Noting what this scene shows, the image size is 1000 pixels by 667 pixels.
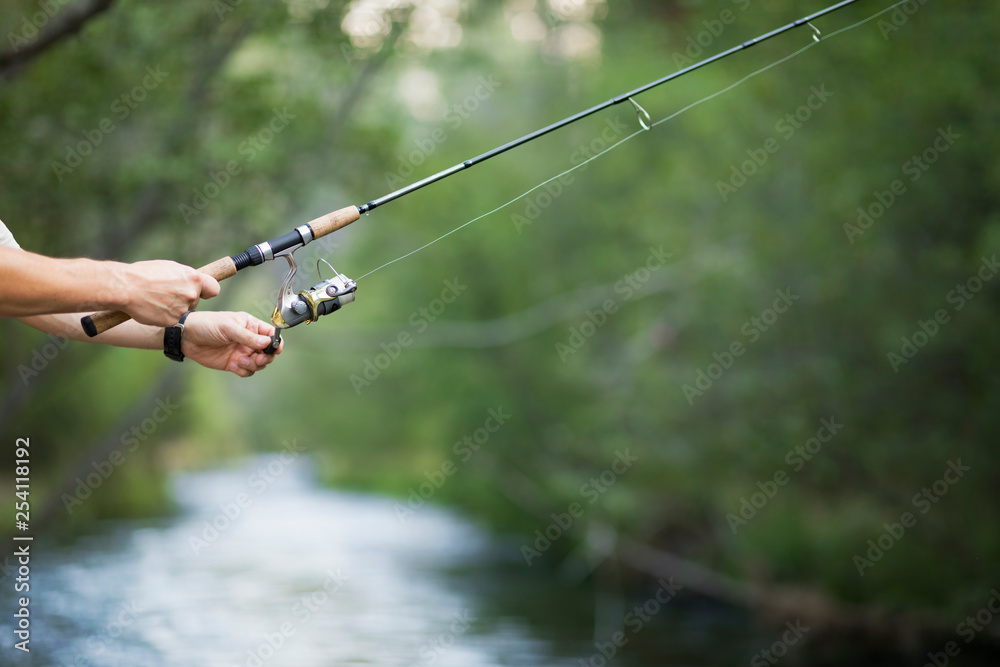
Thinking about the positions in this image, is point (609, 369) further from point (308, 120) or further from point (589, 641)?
point (308, 120)

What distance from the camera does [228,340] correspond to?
332cm

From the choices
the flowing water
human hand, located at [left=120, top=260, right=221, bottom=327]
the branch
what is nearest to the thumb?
human hand, located at [left=120, top=260, right=221, bottom=327]

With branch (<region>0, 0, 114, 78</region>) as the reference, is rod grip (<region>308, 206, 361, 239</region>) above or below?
below

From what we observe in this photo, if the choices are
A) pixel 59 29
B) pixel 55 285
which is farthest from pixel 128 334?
pixel 59 29

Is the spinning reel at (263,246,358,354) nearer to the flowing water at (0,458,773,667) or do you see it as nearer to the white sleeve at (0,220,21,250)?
the white sleeve at (0,220,21,250)

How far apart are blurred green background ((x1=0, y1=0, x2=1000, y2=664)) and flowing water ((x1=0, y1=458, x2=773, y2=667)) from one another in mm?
1126

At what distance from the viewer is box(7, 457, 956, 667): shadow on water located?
11.1 meters

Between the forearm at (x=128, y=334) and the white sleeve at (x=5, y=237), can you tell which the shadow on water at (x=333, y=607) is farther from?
the white sleeve at (x=5, y=237)

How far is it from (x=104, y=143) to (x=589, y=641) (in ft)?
27.2

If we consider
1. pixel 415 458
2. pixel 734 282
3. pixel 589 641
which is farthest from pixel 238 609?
pixel 415 458

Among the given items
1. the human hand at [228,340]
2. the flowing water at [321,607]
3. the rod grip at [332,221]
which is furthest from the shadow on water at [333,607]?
the rod grip at [332,221]

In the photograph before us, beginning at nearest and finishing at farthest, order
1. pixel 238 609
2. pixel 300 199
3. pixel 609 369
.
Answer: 1. pixel 300 199
2. pixel 238 609
3. pixel 609 369

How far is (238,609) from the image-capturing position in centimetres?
1328

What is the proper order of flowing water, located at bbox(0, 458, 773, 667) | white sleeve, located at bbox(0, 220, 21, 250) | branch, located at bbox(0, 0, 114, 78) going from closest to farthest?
white sleeve, located at bbox(0, 220, 21, 250) < branch, located at bbox(0, 0, 114, 78) < flowing water, located at bbox(0, 458, 773, 667)
